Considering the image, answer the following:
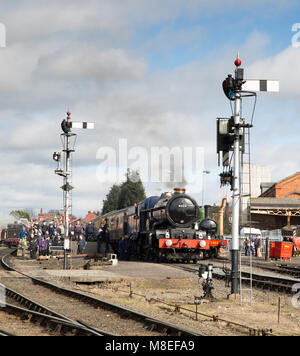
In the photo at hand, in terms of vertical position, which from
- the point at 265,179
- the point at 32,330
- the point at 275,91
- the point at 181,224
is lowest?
the point at 32,330

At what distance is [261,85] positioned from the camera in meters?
12.4

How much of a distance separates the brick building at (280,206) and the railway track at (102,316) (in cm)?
3750

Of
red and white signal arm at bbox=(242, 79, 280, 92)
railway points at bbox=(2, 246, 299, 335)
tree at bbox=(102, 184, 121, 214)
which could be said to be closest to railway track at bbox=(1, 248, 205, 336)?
railway points at bbox=(2, 246, 299, 335)

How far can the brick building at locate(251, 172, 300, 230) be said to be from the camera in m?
54.5

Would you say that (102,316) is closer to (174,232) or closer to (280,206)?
(174,232)

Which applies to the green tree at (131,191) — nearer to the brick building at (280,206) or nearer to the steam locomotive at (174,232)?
the brick building at (280,206)

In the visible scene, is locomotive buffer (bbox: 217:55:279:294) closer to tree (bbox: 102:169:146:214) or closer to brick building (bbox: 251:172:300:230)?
brick building (bbox: 251:172:300:230)

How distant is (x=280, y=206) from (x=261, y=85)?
1914 inches

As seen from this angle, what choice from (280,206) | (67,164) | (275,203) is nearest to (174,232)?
(67,164)

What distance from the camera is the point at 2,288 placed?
579 inches

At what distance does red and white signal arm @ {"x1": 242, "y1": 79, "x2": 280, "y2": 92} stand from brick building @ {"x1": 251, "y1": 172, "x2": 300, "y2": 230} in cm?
3708
